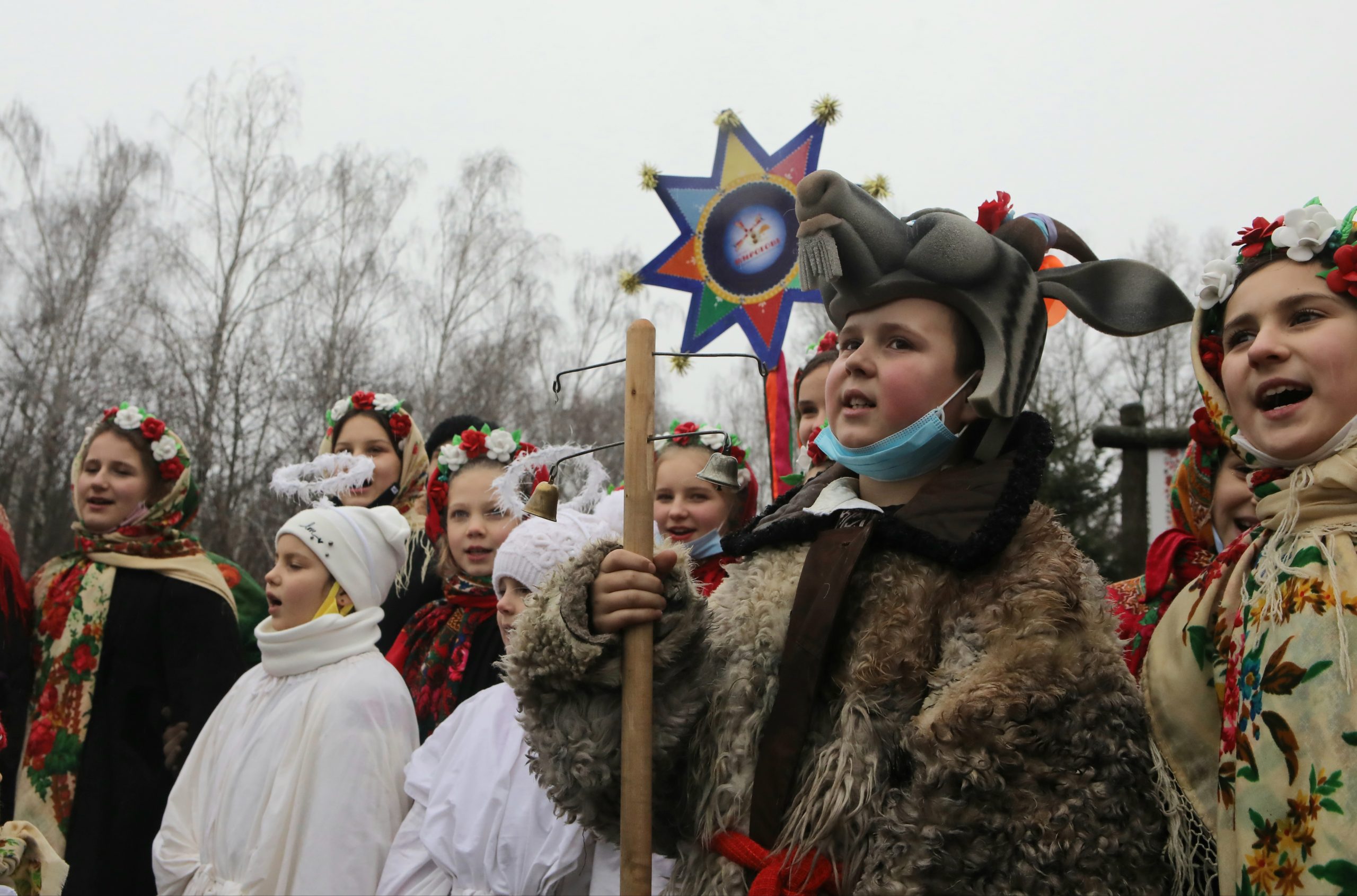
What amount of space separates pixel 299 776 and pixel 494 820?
70 cm

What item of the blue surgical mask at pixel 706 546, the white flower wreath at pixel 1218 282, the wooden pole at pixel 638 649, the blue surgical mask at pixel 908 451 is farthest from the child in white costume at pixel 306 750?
the white flower wreath at pixel 1218 282

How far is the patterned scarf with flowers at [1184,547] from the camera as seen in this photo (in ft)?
10.6

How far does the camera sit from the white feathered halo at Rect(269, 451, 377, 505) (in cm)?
462

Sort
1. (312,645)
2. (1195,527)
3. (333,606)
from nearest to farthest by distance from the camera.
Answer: (1195,527)
(312,645)
(333,606)

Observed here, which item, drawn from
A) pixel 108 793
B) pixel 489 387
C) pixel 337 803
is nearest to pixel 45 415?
pixel 489 387

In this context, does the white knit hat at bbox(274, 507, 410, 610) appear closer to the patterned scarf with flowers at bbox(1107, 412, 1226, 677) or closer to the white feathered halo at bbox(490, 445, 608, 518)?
the white feathered halo at bbox(490, 445, 608, 518)

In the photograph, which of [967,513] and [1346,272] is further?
[967,513]

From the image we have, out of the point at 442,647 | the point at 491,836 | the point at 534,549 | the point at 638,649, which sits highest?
the point at 534,549

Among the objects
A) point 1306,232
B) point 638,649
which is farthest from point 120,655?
point 1306,232

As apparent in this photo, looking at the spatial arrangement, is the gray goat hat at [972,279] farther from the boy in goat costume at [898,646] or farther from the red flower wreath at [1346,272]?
the red flower wreath at [1346,272]

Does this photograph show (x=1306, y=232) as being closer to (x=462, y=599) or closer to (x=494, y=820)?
(x=494, y=820)

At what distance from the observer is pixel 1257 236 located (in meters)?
2.17

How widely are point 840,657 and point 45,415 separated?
20.1 meters

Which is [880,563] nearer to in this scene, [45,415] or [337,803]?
[337,803]
